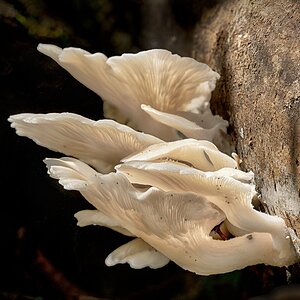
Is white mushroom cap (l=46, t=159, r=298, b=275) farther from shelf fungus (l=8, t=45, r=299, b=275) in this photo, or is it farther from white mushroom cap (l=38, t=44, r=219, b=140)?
white mushroom cap (l=38, t=44, r=219, b=140)

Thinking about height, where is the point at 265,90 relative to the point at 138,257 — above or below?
above

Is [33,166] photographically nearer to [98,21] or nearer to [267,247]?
[98,21]

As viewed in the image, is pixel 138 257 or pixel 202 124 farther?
pixel 202 124

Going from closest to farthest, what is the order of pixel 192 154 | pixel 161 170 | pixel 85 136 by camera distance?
pixel 161 170
pixel 192 154
pixel 85 136

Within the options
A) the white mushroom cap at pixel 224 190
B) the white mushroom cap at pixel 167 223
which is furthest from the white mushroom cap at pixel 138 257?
the white mushroom cap at pixel 224 190

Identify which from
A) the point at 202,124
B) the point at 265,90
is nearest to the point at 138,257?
the point at 202,124

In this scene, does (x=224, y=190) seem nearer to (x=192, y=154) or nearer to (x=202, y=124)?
(x=192, y=154)

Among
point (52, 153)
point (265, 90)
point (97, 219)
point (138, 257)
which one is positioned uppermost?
point (265, 90)
